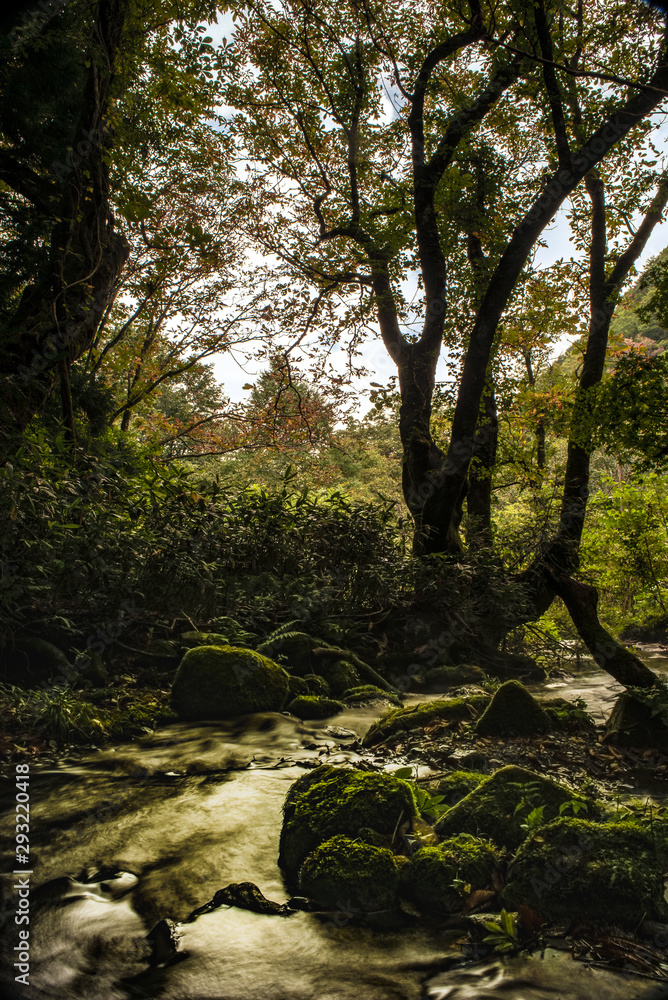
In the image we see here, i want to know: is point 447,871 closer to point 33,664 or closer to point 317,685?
point 317,685

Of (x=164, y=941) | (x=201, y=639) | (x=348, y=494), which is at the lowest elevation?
(x=164, y=941)

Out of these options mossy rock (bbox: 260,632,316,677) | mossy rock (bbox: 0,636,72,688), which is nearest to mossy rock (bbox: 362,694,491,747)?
A: mossy rock (bbox: 260,632,316,677)

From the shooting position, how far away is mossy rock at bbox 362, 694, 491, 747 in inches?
185

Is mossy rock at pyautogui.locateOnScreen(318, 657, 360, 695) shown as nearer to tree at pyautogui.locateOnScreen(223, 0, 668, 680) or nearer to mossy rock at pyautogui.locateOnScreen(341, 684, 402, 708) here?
mossy rock at pyautogui.locateOnScreen(341, 684, 402, 708)

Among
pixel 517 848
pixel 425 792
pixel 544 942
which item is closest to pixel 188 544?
pixel 425 792

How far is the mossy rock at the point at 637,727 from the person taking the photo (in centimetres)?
460

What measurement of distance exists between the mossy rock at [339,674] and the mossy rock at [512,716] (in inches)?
82.2

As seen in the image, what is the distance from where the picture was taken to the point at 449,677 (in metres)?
7.40

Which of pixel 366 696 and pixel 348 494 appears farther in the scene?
pixel 348 494

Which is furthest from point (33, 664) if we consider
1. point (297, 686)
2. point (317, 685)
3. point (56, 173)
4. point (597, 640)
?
point (597, 640)

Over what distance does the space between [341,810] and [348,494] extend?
6.03 m

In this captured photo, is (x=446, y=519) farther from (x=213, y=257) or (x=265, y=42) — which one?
(x=265, y=42)

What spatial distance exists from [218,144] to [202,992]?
1321 centimetres

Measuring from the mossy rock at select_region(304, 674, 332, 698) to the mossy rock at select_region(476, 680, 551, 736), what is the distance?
200cm
